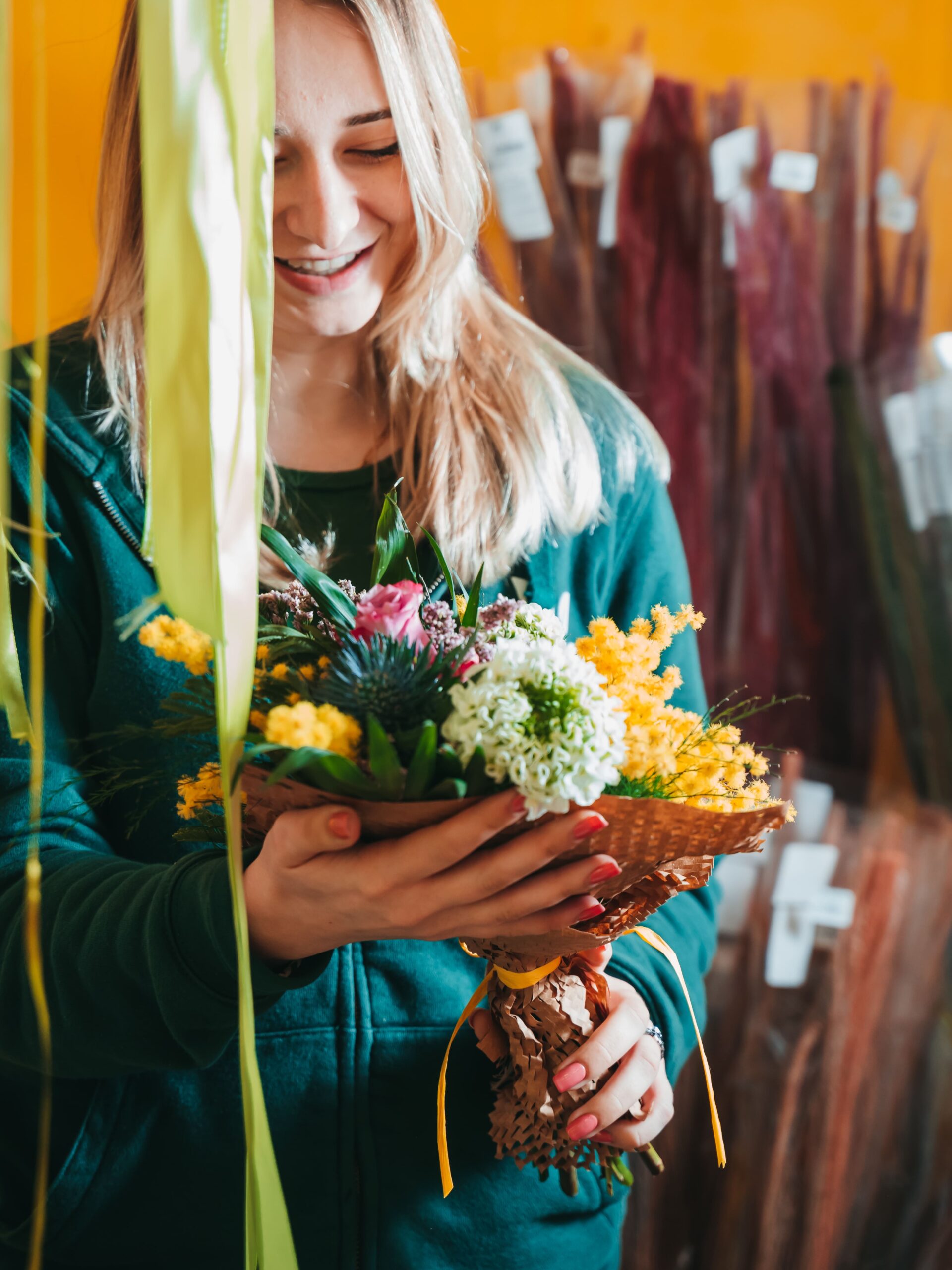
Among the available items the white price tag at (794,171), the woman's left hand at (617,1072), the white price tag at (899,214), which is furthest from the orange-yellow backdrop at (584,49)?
the woman's left hand at (617,1072)

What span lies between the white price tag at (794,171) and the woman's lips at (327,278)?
2.72 feet

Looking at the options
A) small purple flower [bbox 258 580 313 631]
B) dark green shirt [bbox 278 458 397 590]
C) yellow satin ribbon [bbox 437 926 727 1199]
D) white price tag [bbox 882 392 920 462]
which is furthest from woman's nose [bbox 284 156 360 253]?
white price tag [bbox 882 392 920 462]

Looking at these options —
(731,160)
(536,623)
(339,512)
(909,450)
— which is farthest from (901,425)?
(536,623)

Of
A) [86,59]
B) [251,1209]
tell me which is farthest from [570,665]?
[86,59]

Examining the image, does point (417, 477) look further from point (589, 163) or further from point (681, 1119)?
point (681, 1119)

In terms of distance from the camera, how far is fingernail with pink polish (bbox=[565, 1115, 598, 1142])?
74 centimetres

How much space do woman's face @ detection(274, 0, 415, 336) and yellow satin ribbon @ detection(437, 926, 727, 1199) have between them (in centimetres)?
55

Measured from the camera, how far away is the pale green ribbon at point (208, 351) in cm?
46

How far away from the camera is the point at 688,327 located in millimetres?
1490

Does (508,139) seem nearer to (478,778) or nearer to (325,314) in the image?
(325,314)

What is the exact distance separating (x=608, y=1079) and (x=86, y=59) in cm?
114

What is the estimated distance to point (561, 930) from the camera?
0.66 m

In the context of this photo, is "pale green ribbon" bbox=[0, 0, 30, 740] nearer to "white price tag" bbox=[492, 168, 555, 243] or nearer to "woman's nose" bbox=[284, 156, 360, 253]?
"woman's nose" bbox=[284, 156, 360, 253]

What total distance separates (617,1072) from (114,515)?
0.58 metres
